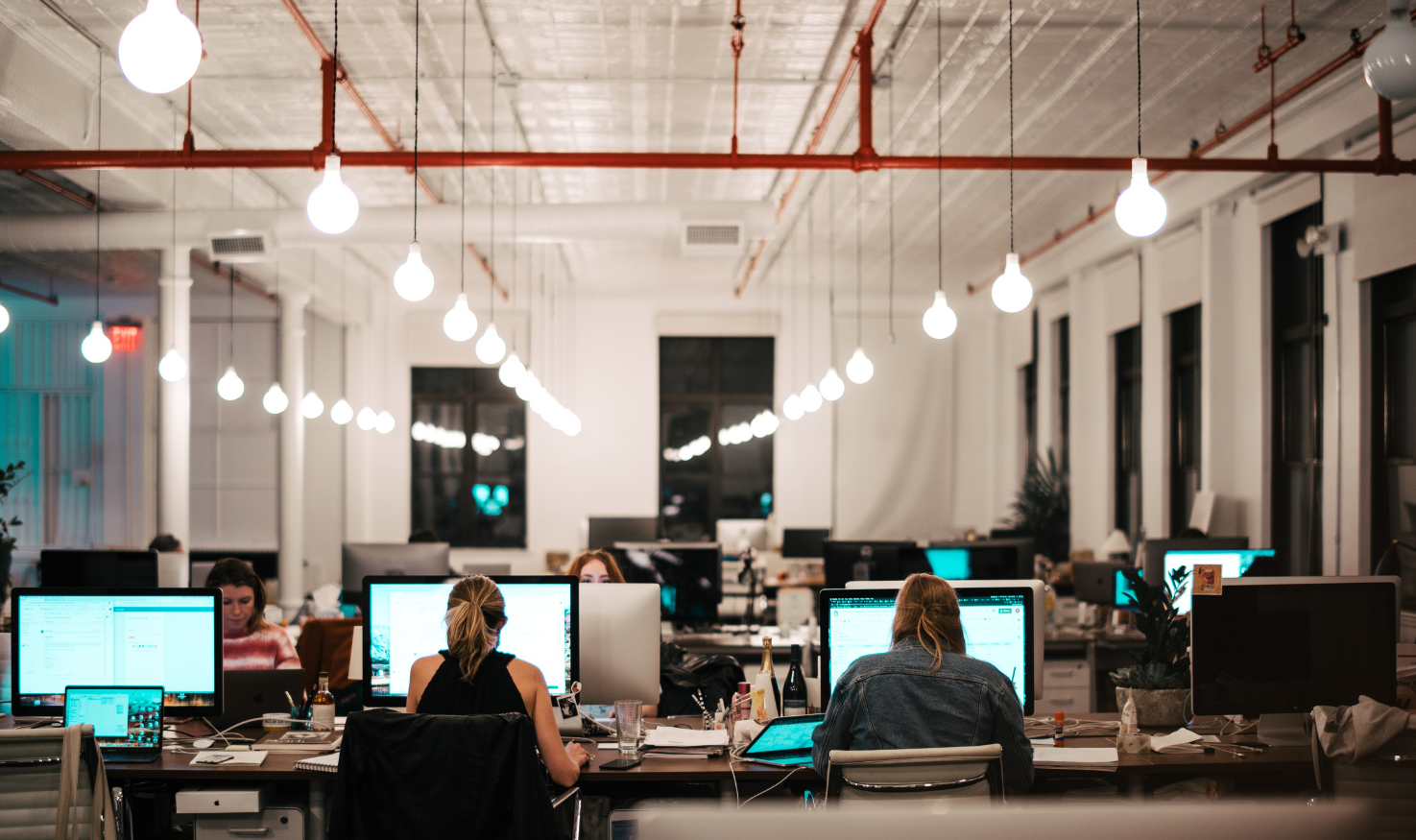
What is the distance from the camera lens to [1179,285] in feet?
25.5

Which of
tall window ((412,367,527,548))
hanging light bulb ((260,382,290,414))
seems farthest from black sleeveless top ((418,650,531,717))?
tall window ((412,367,527,548))

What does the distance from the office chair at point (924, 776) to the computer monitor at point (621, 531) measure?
5.28m

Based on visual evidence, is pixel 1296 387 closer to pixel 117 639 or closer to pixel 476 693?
pixel 476 693

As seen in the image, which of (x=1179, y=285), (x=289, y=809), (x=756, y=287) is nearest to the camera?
(x=289, y=809)

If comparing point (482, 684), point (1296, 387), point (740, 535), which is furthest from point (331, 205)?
point (740, 535)

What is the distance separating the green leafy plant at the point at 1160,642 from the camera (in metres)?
3.52

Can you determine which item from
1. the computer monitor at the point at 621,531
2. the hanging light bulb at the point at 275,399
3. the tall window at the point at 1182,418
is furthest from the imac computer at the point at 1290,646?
the hanging light bulb at the point at 275,399

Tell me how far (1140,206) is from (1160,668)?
65.7 inches

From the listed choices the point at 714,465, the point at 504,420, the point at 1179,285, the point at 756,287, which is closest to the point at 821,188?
the point at 1179,285

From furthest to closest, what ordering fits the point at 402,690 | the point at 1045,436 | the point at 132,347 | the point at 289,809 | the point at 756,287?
the point at 756,287, the point at 1045,436, the point at 132,347, the point at 402,690, the point at 289,809

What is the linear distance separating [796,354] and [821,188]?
4.73 meters

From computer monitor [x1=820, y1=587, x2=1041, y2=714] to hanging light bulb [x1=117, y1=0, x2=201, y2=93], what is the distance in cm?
231

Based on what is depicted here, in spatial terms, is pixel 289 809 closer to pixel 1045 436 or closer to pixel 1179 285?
pixel 1179 285

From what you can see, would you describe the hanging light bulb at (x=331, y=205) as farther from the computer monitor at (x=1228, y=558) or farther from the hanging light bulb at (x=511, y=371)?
the computer monitor at (x=1228, y=558)
